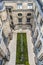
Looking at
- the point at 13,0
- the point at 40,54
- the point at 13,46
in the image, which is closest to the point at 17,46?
the point at 13,46

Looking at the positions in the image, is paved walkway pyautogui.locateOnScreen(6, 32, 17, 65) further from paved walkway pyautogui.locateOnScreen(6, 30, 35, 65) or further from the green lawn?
the green lawn

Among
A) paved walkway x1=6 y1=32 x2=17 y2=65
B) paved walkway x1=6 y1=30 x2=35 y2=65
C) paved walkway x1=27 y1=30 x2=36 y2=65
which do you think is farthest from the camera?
paved walkway x1=27 y1=30 x2=36 y2=65

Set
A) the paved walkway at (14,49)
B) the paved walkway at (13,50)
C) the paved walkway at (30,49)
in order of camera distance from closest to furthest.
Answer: the paved walkway at (13,50), the paved walkway at (14,49), the paved walkway at (30,49)

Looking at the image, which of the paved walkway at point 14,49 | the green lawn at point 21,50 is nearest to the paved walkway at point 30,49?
the paved walkway at point 14,49

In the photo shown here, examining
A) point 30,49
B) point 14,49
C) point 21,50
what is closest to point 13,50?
point 14,49

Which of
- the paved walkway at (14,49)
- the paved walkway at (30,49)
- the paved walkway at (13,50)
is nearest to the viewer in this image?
the paved walkway at (13,50)

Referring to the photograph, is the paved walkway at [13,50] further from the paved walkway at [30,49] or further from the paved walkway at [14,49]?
the paved walkway at [30,49]

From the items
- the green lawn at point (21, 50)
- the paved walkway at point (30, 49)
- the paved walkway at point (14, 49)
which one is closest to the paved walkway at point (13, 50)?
the paved walkway at point (14, 49)

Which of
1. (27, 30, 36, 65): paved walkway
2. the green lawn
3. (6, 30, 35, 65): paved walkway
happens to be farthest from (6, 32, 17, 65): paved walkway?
(27, 30, 36, 65): paved walkway

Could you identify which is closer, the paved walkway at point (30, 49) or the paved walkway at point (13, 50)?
the paved walkway at point (13, 50)
